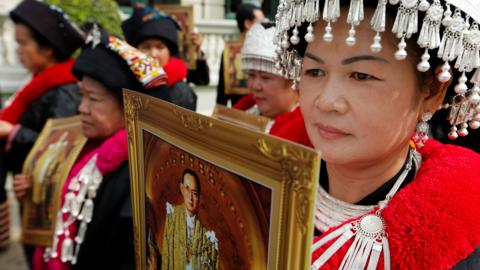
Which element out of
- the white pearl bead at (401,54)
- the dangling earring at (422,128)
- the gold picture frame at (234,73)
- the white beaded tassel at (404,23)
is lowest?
the gold picture frame at (234,73)

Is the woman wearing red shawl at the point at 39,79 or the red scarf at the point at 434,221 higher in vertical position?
the red scarf at the point at 434,221

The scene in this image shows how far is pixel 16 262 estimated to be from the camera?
2.92 metres

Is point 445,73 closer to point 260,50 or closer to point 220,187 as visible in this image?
point 220,187

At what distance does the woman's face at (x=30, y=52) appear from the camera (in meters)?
2.56

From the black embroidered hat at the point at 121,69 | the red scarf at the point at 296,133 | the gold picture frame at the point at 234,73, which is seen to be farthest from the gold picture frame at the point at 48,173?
the gold picture frame at the point at 234,73

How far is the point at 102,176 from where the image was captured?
156cm

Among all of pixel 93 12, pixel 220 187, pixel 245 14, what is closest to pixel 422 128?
pixel 220 187

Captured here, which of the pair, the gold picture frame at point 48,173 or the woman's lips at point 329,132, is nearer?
the woman's lips at point 329,132

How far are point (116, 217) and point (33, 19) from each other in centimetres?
175

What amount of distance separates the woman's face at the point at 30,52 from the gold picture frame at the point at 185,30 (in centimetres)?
139

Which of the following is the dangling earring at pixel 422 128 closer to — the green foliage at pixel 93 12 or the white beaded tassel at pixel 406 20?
the white beaded tassel at pixel 406 20

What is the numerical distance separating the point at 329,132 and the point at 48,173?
143 cm

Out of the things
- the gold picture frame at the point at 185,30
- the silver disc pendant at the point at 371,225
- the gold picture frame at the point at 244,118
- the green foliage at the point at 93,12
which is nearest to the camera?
the silver disc pendant at the point at 371,225

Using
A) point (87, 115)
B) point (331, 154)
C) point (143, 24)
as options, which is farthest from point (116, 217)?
point (143, 24)
